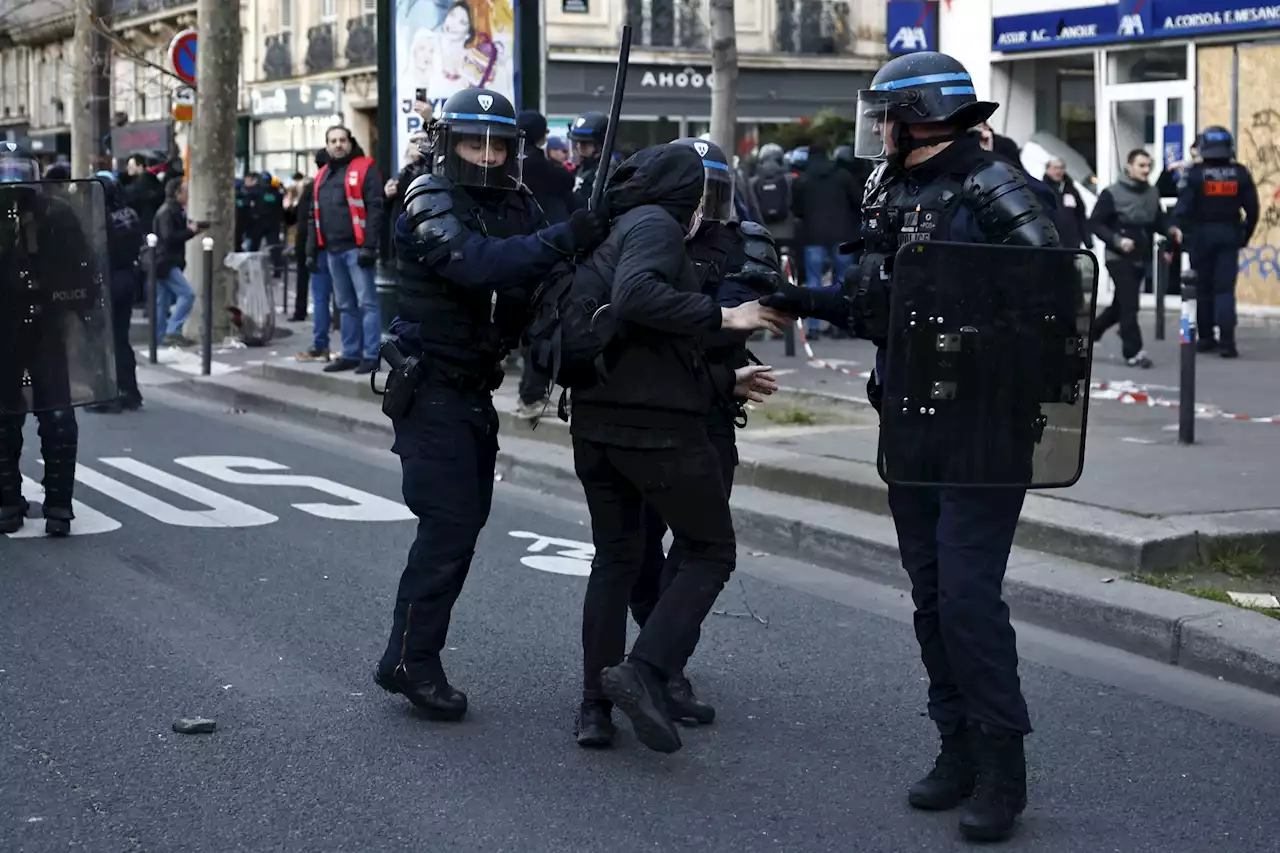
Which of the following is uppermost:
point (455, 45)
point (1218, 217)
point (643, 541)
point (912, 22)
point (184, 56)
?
point (912, 22)

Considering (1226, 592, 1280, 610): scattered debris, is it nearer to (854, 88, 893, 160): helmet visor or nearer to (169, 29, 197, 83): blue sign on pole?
(854, 88, 893, 160): helmet visor

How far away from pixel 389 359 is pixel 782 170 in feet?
40.5

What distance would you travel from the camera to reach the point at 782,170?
17.8 m

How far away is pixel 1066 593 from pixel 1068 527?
665 mm

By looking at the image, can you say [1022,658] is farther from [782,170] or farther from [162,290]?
[162,290]

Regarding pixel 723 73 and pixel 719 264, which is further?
pixel 723 73

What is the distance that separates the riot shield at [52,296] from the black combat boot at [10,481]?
0.76m

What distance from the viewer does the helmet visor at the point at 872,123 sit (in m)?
4.77

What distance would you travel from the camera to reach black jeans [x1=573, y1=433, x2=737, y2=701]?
5.21 meters

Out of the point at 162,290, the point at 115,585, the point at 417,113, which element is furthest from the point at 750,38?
the point at 115,585

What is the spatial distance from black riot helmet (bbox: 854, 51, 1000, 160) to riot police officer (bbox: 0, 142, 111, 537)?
433cm

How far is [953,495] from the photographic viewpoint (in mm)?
4645

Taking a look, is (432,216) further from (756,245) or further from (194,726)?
(194,726)

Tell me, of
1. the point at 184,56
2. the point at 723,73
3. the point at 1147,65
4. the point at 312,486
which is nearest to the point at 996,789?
the point at 312,486
